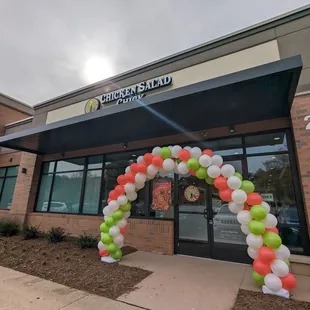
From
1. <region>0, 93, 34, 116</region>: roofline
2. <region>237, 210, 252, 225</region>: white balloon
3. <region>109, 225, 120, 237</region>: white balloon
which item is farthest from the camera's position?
<region>0, 93, 34, 116</region>: roofline

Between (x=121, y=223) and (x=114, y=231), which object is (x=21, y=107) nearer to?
(x=121, y=223)

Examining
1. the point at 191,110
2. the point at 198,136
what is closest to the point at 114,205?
the point at 191,110

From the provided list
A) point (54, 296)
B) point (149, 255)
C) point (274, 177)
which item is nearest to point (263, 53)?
point (274, 177)

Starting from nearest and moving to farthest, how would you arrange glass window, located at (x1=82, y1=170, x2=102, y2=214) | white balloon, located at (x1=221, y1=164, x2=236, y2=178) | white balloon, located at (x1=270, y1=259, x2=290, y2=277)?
white balloon, located at (x1=270, y1=259, x2=290, y2=277) → white balloon, located at (x1=221, y1=164, x2=236, y2=178) → glass window, located at (x1=82, y1=170, x2=102, y2=214)

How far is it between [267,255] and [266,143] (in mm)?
3336

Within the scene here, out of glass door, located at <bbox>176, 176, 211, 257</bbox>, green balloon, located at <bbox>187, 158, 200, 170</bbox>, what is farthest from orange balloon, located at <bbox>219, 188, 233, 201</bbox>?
glass door, located at <bbox>176, 176, 211, 257</bbox>

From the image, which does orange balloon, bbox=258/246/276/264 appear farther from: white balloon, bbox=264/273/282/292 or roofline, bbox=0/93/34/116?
roofline, bbox=0/93/34/116

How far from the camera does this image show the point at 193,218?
632 centimetres

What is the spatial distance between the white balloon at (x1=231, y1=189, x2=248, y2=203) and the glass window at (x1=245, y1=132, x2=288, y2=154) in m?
2.40

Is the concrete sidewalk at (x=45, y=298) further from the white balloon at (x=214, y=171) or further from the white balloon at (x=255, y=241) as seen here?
the white balloon at (x=214, y=171)

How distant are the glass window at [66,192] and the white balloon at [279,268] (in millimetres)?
7611

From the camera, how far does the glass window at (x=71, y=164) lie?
9333 mm

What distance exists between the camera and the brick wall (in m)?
6.46

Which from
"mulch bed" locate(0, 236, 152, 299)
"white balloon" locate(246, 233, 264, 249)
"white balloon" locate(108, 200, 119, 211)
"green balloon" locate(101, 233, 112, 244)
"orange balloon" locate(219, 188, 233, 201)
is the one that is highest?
"orange balloon" locate(219, 188, 233, 201)
